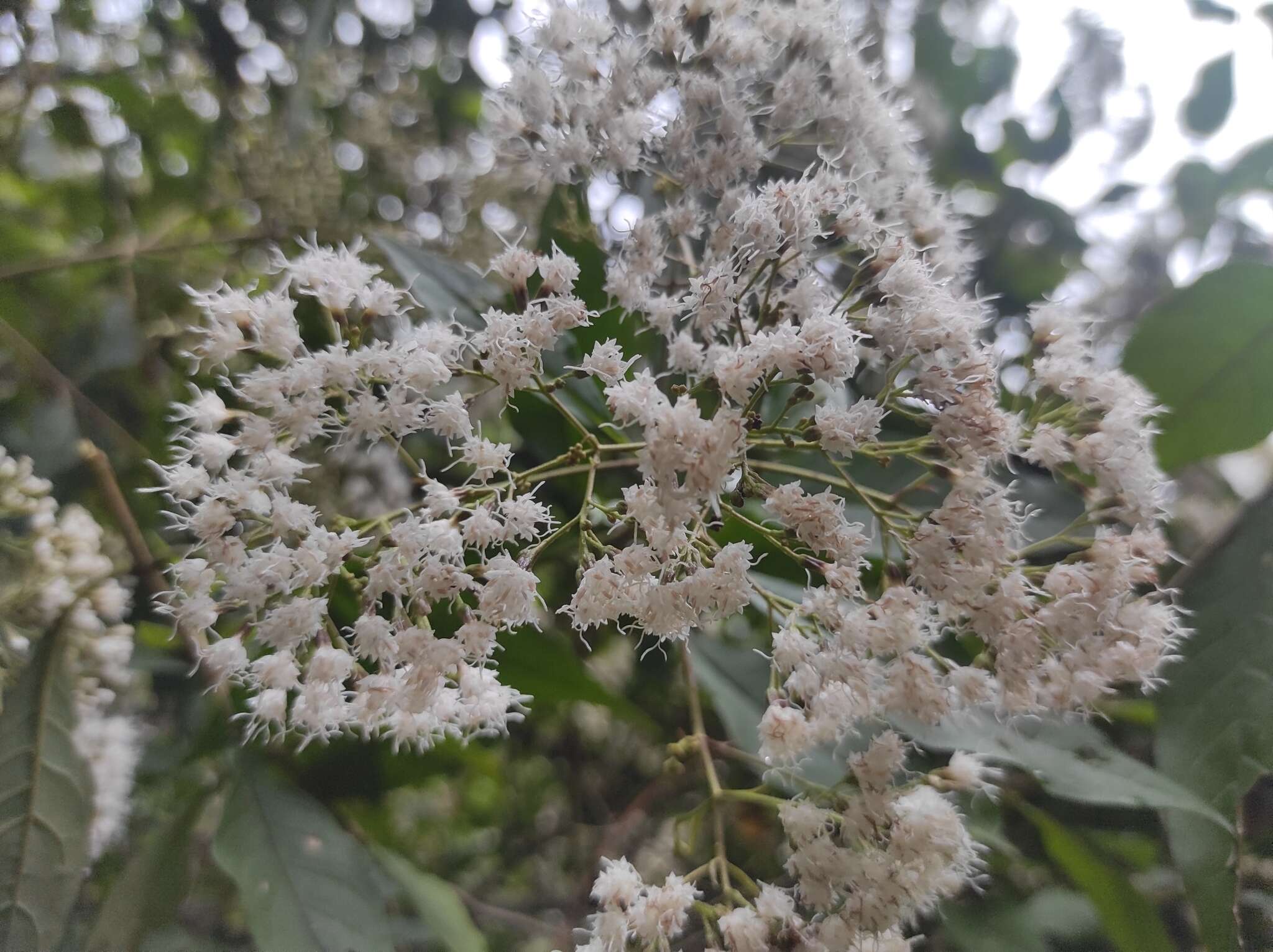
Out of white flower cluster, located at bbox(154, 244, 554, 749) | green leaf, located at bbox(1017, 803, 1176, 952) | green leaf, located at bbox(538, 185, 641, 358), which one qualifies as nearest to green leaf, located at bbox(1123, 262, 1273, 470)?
green leaf, located at bbox(1017, 803, 1176, 952)

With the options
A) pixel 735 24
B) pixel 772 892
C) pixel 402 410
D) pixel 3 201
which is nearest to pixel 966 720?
pixel 772 892

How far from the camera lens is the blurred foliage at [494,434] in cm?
89

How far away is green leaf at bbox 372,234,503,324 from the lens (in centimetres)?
101

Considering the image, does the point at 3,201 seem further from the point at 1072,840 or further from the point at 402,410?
the point at 1072,840

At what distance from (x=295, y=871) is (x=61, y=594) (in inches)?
19.9

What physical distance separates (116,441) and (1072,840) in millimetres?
1613

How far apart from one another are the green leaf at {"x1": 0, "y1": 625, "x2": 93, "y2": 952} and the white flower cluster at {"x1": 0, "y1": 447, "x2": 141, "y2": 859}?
0.06 ft

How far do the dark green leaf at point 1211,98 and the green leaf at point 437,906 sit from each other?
2089 mm

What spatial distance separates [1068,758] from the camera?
85 centimetres

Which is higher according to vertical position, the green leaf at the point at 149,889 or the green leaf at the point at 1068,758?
Result: the green leaf at the point at 1068,758

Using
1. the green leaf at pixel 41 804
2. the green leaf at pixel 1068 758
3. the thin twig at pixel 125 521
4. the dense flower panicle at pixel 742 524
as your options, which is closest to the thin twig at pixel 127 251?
the thin twig at pixel 125 521

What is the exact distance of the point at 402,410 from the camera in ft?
2.31

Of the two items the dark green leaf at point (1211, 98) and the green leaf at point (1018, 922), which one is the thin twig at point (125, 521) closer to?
the green leaf at point (1018, 922)

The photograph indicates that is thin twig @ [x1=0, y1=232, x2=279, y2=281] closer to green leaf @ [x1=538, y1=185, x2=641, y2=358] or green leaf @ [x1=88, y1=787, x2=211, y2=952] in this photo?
green leaf @ [x1=538, y1=185, x2=641, y2=358]
